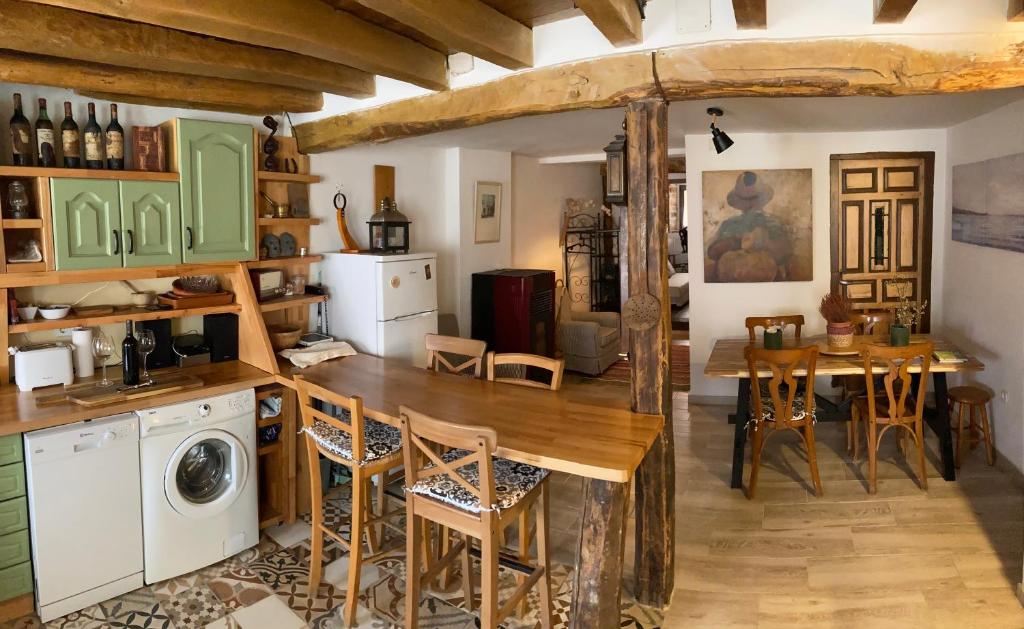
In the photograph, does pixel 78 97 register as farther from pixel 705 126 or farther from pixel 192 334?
pixel 705 126

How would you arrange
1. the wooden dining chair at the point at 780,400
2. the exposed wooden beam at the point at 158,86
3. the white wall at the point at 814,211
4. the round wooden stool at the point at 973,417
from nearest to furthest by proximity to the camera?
the exposed wooden beam at the point at 158,86
the wooden dining chair at the point at 780,400
the round wooden stool at the point at 973,417
the white wall at the point at 814,211

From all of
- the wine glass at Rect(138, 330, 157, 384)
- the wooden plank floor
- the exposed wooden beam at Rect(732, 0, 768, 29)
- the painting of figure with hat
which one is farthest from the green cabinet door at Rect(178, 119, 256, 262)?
the painting of figure with hat

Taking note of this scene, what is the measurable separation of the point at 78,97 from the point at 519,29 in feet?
7.30

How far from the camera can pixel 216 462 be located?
344 cm

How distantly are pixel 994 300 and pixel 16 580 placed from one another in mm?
5463

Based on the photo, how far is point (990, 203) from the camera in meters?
4.43

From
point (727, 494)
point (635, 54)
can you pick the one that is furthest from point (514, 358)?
point (727, 494)

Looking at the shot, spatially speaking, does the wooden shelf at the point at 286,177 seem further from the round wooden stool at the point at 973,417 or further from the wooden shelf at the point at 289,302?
the round wooden stool at the point at 973,417

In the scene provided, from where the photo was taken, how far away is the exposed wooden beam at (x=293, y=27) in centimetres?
214

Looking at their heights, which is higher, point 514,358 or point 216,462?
point 514,358

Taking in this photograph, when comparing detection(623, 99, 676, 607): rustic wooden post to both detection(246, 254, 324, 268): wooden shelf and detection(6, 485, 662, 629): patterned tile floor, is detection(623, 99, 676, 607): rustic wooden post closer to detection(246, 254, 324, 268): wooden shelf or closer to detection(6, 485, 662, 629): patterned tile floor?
detection(6, 485, 662, 629): patterned tile floor

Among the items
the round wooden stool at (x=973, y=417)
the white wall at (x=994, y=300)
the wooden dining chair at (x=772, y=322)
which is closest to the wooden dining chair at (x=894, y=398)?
the round wooden stool at (x=973, y=417)

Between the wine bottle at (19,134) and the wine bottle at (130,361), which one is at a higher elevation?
the wine bottle at (19,134)

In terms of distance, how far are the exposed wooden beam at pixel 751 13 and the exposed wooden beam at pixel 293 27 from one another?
1.34 m
